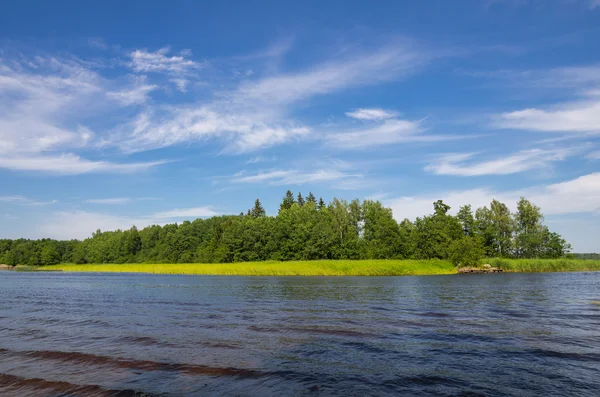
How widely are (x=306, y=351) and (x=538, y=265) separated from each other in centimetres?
9346

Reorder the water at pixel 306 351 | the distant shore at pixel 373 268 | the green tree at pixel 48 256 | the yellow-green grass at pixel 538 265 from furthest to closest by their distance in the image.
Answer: the green tree at pixel 48 256, the yellow-green grass at pixel 538 265, the distant shore at pixel 373 268, the water at pixel 306 351

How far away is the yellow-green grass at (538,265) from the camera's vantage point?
3538 inches

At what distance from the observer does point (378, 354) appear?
15.4 metres

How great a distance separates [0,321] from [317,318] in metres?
20.3

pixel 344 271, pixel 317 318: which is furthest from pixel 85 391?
pixel 344 271

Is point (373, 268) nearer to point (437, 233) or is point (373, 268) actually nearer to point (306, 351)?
point (437, 233)

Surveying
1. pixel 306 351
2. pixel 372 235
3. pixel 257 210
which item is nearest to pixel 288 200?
pixel 257 210

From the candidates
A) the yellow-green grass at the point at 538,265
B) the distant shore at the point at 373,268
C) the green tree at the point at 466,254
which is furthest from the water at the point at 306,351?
the yellow-green grass at the point at 538,265

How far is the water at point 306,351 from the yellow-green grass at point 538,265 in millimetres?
65856

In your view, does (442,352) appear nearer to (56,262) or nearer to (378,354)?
(378,354)

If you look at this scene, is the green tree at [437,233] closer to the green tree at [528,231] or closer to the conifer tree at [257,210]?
the green tree at [528,231]

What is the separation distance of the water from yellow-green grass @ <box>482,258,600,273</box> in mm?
65856

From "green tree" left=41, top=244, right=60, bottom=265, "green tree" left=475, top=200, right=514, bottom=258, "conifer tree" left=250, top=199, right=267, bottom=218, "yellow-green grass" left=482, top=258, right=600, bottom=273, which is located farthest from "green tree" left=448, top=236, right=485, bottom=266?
"green tree" left=41, top=244, right=60, bottom=265

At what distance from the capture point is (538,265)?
9094 centimetres
